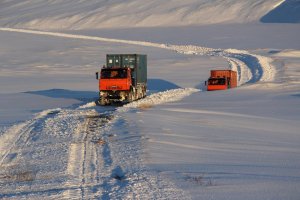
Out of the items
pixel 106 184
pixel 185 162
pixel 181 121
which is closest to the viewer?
pixel 106 184

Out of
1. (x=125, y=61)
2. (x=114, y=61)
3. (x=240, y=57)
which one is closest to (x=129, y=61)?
(x=125, y=61)

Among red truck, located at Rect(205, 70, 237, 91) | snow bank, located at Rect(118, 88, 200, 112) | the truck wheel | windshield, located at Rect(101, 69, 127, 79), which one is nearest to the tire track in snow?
red truck, located at Rect(205, 70, 237, 91)

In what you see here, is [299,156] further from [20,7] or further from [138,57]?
[20,7]

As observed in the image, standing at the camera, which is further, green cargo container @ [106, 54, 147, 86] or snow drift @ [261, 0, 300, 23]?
snow drift @ [261, 0, 300, 23]

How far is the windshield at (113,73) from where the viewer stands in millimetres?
34062

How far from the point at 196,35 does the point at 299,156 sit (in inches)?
3968

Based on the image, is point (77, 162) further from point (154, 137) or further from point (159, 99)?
point (159, 99)

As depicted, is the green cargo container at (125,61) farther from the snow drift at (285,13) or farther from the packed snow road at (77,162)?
the snow drift at (285,13)

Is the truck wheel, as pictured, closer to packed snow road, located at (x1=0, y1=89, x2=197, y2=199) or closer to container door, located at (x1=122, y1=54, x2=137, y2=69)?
container door, located at (x1=122, y1=54, x2=137, y2=69)

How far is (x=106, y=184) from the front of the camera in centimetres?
1135

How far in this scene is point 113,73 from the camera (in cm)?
3419

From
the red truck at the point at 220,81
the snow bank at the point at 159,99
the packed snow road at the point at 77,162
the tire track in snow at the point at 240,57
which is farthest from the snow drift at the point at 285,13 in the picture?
the packed snow road at the point at 77,162

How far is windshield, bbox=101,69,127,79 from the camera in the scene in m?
34.1

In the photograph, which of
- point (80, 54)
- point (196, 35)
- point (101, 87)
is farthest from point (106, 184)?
point (196, 35)
